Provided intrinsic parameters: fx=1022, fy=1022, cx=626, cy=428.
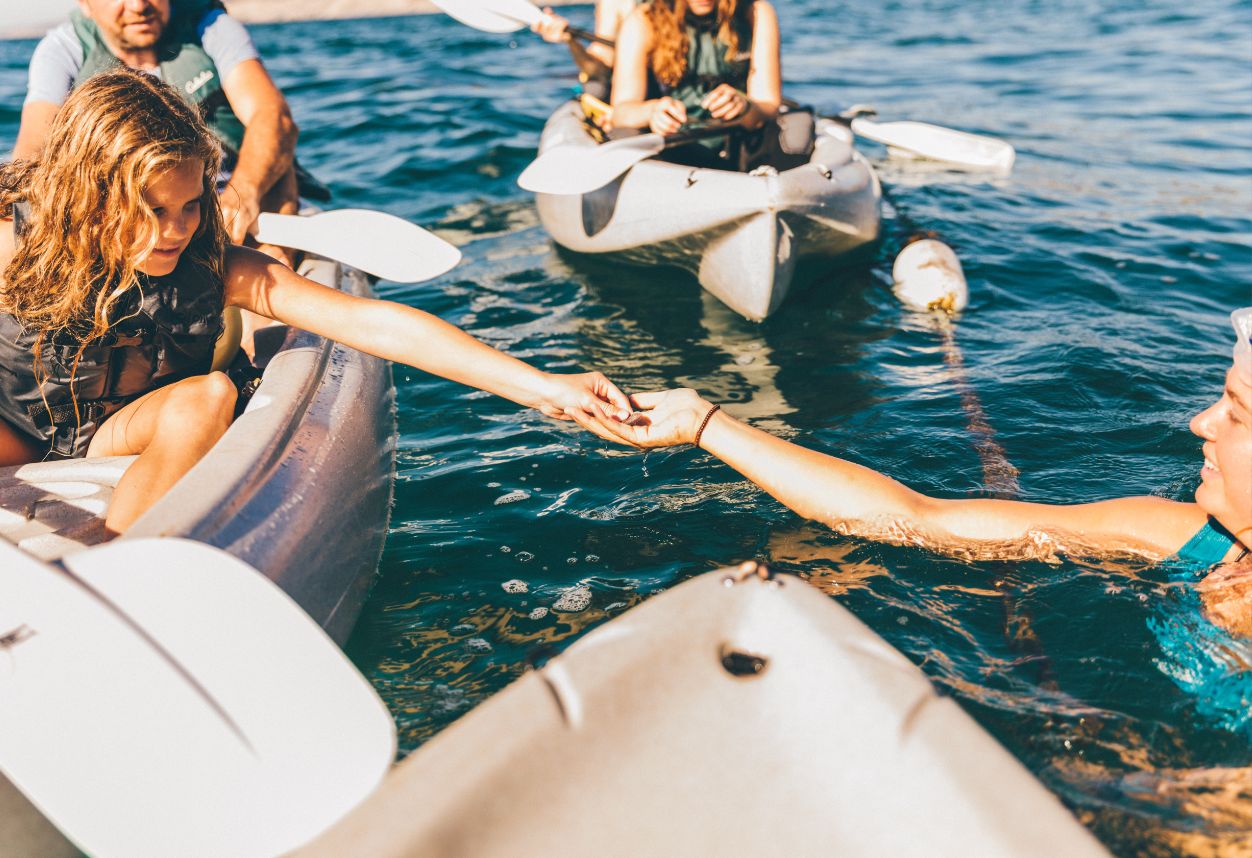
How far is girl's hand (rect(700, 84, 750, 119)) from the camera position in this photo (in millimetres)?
4369

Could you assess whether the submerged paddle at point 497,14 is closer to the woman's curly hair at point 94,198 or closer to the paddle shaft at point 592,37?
the paddle shaft at point 592,37

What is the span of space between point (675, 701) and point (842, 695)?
248 mm

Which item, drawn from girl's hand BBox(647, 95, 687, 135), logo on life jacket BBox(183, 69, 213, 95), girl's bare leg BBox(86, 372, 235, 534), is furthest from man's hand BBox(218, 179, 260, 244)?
girl's hand BBox(647, 95, 687, 135)

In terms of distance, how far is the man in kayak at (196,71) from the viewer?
12.0 feet

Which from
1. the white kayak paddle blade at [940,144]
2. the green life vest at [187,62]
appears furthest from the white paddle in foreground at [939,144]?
the green life vest at [187,62]

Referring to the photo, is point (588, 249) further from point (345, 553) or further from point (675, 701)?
point (675, 701)

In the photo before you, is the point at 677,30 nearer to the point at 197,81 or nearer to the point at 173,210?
the point at 197,81

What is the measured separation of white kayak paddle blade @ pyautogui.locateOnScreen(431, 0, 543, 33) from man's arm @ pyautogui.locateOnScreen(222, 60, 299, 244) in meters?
2.09

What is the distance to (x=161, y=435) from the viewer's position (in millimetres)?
2289

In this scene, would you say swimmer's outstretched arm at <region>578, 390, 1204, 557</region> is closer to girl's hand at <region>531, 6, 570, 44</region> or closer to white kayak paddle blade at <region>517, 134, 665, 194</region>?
white kayak paddle blade at <region>517, 134, 665, 194</region>

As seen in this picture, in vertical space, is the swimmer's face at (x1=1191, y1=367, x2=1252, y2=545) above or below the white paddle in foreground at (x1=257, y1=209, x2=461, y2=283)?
below

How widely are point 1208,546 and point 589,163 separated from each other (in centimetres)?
304

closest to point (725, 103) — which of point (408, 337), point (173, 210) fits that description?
point (408, 337)

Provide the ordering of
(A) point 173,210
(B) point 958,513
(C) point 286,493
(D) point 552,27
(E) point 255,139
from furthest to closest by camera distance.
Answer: (D) point 552,27 → (E) point 255,139 → (B) point 958,513 → (A) point 173,210 → (C) point 286,493
